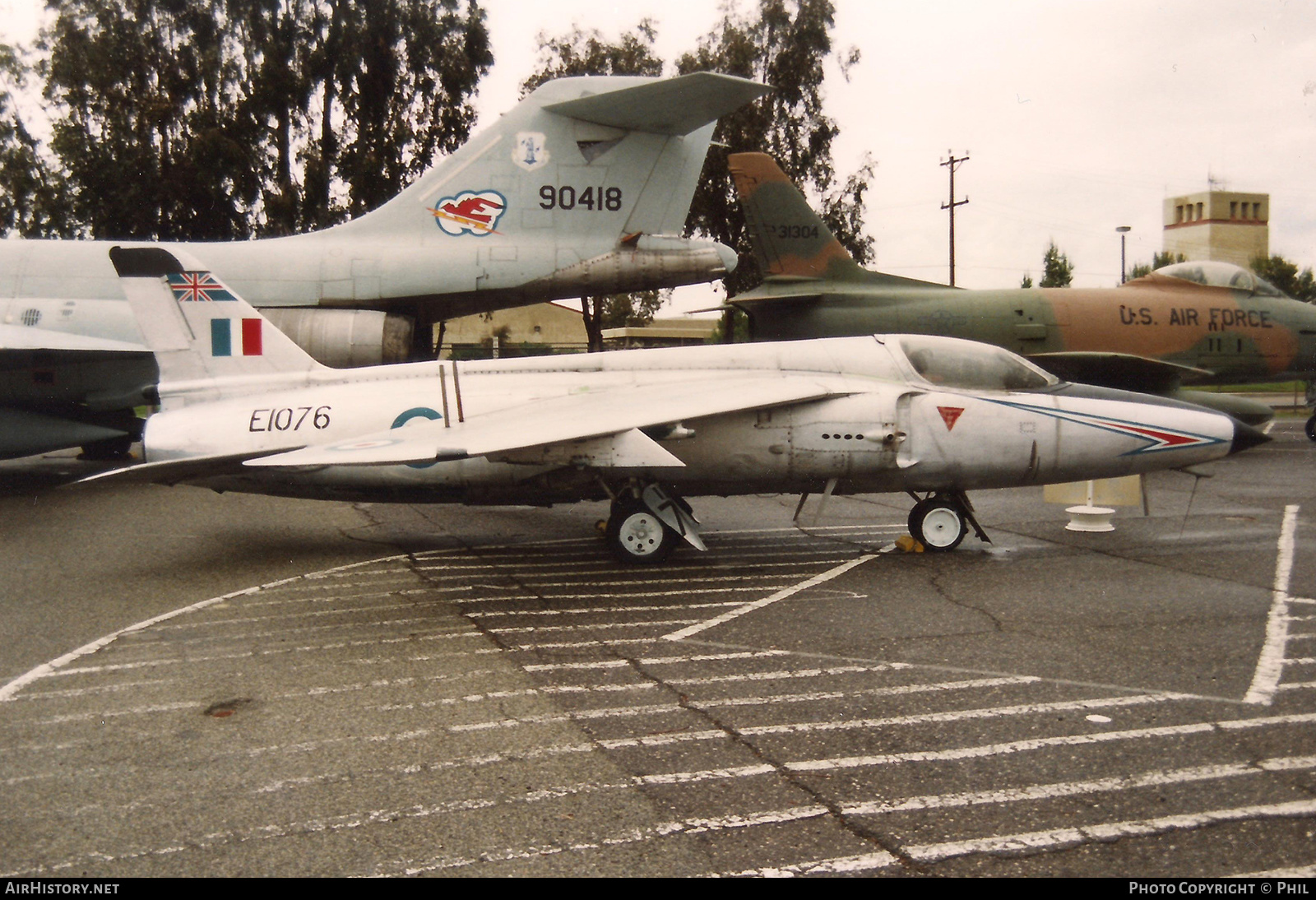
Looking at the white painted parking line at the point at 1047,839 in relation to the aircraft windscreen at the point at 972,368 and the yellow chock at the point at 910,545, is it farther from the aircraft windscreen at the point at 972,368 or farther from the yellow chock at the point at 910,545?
the aircraft windscreen at the point at 972,368

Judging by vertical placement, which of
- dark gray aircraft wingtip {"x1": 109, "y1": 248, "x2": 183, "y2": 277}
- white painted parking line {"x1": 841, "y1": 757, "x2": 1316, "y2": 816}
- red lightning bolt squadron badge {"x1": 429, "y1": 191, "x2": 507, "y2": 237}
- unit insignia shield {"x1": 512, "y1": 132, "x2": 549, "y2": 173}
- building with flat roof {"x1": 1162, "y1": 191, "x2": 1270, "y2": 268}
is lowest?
white painted parking line {"x1": 841, "y1": 757, "x2": 1316, "y2": 816}

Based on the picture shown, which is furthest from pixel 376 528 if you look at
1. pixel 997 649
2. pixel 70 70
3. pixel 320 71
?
pixel 70 70

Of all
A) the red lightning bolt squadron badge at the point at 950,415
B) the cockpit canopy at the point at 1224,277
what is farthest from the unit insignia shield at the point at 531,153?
the cockpit canopy at the point at 1224,277

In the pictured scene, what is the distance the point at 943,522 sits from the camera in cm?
910

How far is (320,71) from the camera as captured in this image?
2670cm

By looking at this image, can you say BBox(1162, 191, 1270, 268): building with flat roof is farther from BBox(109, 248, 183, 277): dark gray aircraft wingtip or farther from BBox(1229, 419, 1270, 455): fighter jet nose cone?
BBox(109, 248, 183, 277): dark gray aircraft wingtip

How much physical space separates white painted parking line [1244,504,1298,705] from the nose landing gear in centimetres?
234

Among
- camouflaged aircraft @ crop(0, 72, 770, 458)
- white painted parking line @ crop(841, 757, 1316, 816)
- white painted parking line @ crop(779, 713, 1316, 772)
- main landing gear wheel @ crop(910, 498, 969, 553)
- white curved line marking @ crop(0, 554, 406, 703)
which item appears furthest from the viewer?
camouflaged aircraft @ crop(0, 72, 770, 458)

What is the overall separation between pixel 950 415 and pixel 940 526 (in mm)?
1040

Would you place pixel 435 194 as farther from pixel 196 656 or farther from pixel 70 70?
pixel 70 70

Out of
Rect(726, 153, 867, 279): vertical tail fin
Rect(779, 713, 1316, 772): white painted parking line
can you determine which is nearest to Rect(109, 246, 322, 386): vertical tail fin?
Rect(779, 713, 1316, 772): white painted parking line

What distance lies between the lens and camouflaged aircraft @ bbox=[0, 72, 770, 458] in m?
13.2

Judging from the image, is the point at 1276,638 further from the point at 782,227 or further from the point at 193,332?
the point at 782,227

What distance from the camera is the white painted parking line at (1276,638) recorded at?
16.6ft
